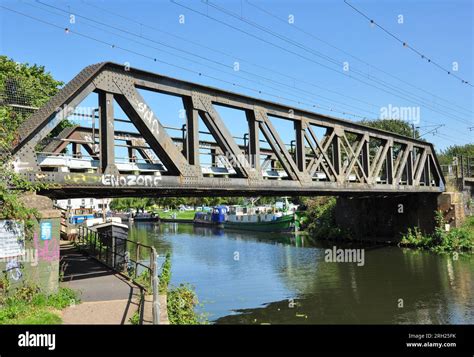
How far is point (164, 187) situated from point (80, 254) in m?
8.52

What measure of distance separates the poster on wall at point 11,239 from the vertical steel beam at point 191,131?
6.07 m

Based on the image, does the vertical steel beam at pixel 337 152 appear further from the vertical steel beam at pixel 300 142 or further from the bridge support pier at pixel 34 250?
the bridge support pier at pixel 34 250

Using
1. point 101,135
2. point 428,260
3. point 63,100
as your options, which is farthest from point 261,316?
point 428,260

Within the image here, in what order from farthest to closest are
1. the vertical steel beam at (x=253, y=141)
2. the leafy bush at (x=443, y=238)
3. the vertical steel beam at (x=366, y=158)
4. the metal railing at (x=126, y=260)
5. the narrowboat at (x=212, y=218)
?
the narrowboat at (x=212, y=218) < the leafy bush at (x=443, y=238) < the vertical steel beam at (x=366, y=158) < the vertical steel beam at (x=253, y=141) < the metal railing at (x=126, y=260)

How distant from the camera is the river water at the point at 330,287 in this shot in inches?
602

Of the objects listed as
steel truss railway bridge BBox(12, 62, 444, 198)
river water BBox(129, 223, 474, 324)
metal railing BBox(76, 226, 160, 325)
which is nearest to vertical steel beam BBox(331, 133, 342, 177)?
steel truss railway bridge BBox(12, 62, 444, 198)

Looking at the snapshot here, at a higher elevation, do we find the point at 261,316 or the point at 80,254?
the point at 80,254

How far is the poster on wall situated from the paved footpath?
175 centimetres

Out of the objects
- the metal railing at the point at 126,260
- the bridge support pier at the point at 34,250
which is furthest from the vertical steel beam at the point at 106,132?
the metal railing at the point at 126,260

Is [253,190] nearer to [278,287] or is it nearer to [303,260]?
[278,287]

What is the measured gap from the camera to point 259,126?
1711cm

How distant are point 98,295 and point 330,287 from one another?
12.4 m

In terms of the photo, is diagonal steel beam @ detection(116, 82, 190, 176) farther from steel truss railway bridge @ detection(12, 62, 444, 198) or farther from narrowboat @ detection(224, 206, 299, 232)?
narrowboat @ detection(224, 206, 299, 232)

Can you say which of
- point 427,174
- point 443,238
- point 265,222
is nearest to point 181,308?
point 443,238
